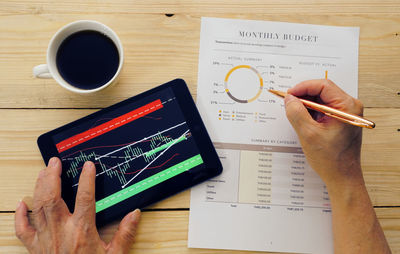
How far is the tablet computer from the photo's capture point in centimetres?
58

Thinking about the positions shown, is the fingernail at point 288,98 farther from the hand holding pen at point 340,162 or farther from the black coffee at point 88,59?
the black coffee at point 88,59

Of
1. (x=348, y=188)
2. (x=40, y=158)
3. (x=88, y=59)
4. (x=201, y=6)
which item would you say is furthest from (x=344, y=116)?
(x=40, y=158)

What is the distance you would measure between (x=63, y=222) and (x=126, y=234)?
0.12m

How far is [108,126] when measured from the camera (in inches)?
23.0

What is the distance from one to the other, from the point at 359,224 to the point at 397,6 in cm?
44

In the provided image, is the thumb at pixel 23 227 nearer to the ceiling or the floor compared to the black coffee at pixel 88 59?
nearer to the floor

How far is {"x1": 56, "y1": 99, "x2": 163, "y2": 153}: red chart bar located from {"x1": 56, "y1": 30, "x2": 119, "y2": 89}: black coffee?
8 cm

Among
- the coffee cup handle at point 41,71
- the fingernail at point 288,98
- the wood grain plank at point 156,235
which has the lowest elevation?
the wood grain plank at point 156,235

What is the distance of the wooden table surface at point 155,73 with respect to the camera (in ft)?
1.92

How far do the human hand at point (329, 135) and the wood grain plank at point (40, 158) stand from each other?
7cm

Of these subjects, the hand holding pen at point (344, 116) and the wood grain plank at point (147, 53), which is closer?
the hand holding pen at point (344, 116)

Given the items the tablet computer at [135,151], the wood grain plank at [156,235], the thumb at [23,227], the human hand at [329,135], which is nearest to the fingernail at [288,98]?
the human hand at [329,135]

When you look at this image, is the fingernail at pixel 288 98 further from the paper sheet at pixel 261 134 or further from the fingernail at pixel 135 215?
the fingernail at pixel 135 215

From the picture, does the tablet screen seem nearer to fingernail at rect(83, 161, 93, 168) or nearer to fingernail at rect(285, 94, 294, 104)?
fingernail at rect(83, 161, 93, 168)
